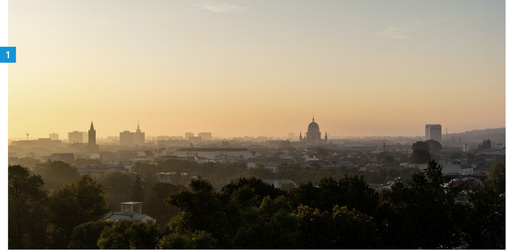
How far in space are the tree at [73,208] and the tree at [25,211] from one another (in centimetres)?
71

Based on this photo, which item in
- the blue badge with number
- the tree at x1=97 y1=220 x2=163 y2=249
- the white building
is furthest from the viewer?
the white building

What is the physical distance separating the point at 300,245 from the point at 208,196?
11.4 feet

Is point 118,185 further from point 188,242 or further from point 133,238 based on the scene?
point 188,242

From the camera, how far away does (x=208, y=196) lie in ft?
67.5

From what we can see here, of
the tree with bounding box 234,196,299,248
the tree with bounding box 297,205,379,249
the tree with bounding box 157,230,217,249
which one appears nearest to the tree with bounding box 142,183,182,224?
the tree with bounding box 297,205,379,249

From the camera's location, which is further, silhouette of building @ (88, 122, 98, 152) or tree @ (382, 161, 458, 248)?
silhouette of building @ (88, 122, 98, 152)

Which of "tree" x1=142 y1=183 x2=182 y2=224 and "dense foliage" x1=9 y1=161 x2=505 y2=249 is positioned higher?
"dense foliage" x1=9 y1=161 x2=505 y2=249

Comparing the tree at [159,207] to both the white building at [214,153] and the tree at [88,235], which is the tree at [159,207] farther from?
the white building at [214,153]

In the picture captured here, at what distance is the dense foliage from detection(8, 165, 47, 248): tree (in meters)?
0.04

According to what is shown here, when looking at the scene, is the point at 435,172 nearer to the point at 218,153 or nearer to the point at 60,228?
the point at 60,228

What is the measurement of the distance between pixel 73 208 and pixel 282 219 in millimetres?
13610

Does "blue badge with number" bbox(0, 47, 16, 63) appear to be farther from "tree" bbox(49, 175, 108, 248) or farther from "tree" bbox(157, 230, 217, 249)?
"tree" bbox(49, 175, 108, 248)

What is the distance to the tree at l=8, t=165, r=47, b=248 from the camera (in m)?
26.1

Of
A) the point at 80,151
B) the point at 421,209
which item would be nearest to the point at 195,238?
the point at 421,209
